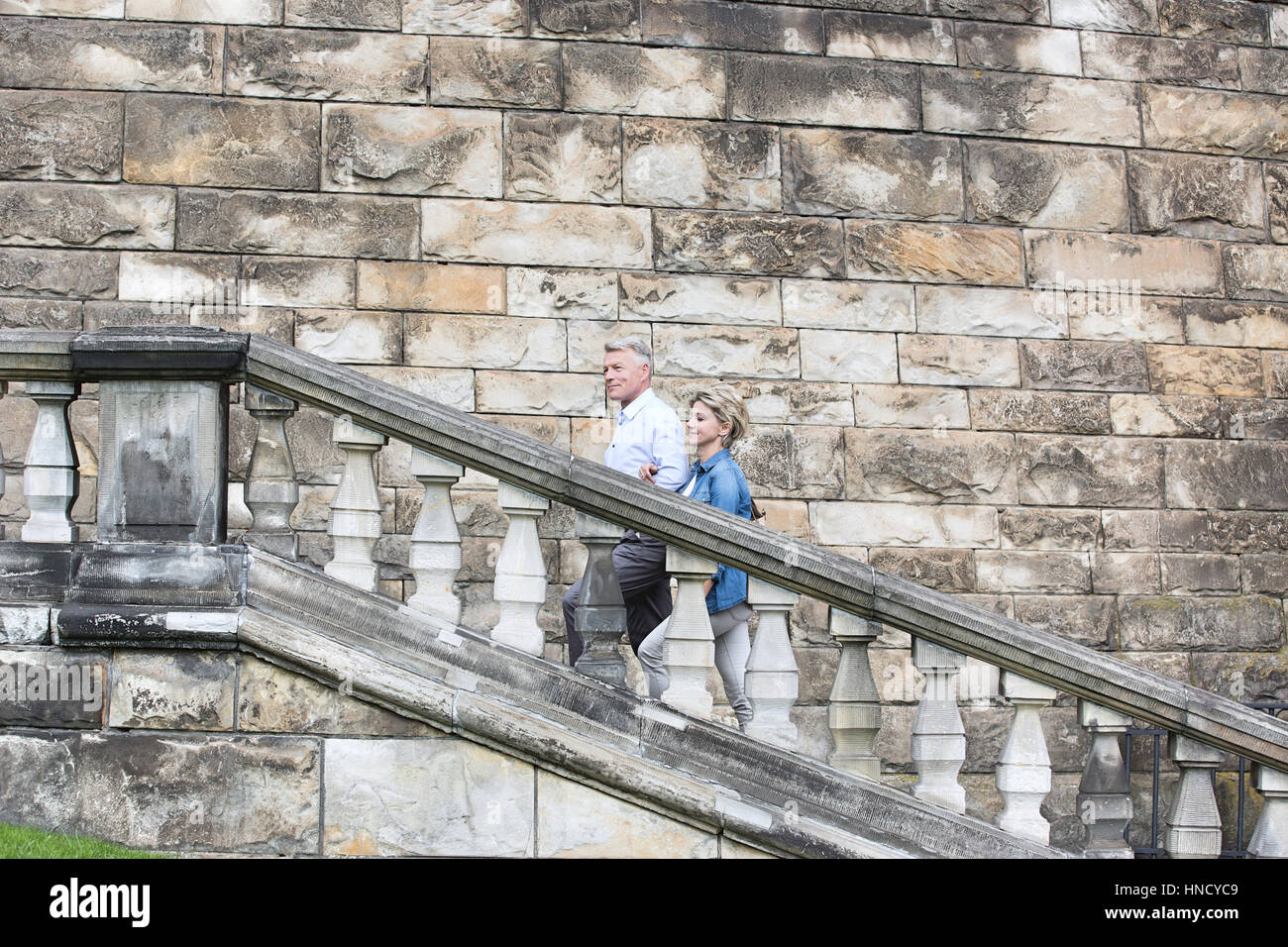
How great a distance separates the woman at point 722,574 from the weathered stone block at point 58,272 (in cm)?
338

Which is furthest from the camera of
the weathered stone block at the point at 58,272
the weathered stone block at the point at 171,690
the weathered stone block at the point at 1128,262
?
the weathered stone block at the point at 1128,262

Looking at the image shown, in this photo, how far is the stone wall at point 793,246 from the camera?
635 cm

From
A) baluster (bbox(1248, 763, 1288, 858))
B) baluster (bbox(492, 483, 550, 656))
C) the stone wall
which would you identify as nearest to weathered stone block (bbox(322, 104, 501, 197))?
the stone wall

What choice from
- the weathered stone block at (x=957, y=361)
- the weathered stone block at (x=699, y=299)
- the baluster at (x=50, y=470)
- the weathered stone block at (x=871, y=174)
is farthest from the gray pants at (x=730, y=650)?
the weathered stone block at (x=871, y=174)

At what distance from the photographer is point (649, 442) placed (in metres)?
4.82

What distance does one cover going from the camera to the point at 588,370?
6605mm

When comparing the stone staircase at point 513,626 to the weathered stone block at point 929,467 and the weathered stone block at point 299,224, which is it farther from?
the weathered stone block at point 929,467

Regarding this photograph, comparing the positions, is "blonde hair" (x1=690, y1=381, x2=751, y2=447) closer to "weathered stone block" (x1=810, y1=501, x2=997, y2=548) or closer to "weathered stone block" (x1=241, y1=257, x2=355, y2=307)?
"weathered stone block" (x1=810, y1=501, x2=997, y2=548)

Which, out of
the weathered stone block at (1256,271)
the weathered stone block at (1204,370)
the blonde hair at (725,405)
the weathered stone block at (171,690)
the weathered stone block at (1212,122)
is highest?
the weathered stone block at (1212,122)

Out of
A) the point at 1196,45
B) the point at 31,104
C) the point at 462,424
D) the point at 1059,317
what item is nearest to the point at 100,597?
the point at 462,424

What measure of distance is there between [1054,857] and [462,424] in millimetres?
2336

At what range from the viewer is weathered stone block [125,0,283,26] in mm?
6426

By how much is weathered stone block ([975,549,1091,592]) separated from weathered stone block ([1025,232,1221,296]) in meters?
1.65

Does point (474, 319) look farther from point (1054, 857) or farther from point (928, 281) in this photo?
point (1054, 857)
